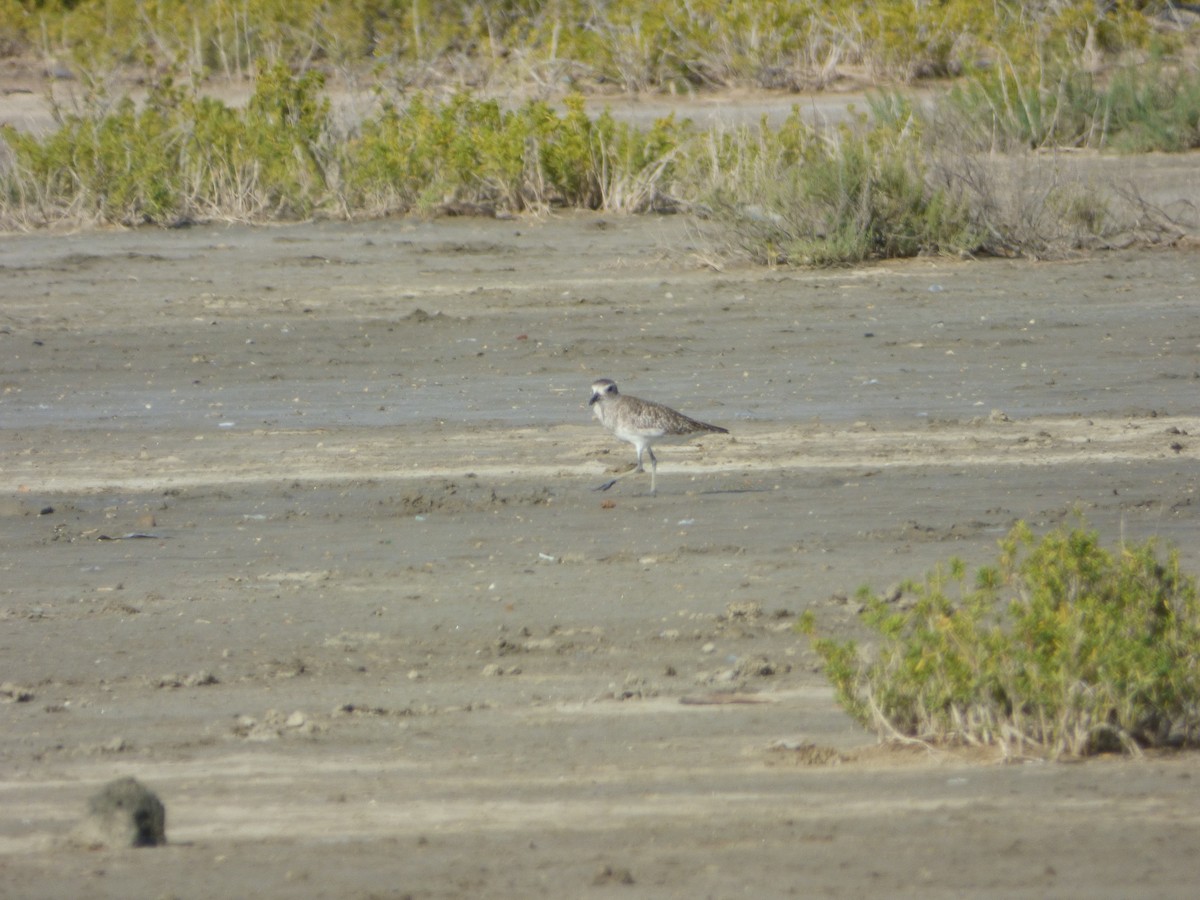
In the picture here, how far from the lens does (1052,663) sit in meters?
5.38

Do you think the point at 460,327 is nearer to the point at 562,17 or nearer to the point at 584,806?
the point at 584,806

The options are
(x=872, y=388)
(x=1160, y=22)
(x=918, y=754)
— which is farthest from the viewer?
(x=1160, y=22)

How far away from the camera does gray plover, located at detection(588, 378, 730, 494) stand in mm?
9742

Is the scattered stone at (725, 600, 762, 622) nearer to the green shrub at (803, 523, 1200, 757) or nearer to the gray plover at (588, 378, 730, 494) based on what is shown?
the green shrub at (803, 523, 1200, 757)

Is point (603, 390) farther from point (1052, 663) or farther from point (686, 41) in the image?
point (686, 41)

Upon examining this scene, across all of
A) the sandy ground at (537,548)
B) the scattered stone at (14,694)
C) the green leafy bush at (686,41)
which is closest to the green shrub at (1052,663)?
the sandy ground at (537,548)

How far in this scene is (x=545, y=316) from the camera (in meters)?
15.8

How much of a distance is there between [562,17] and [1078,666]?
1147 inches

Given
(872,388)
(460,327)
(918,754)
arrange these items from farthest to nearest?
(460,327)
(872,388)
(918,754)

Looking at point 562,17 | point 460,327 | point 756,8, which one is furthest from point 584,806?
point 562,17

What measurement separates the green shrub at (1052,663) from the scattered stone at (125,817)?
1895mm

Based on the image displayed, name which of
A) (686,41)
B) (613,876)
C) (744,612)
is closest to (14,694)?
(744,612)

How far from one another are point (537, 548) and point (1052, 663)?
3.87 m

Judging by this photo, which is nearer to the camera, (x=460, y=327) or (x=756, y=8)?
(x=460, y=327)
